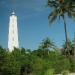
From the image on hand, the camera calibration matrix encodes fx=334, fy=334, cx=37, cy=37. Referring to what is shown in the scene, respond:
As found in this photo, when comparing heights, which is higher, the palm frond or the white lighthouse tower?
the white lighthouse tower

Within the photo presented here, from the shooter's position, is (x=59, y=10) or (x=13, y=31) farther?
(x=13, y=31)

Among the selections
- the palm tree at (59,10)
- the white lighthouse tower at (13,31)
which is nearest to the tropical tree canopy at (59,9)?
the palm tree at (59,10)

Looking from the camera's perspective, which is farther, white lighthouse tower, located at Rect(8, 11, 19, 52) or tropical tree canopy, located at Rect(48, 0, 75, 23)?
white lighthouse tower, located at Rect(8, 11, 19, 52)

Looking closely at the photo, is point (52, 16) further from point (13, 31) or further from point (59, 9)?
point (13, 31)

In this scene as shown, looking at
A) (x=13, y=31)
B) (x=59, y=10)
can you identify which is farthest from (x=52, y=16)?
(x=13, y=31)

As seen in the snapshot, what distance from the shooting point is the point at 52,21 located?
51.0m

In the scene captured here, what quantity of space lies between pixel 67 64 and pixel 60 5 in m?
12.7

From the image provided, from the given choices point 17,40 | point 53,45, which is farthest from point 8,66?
point 17,40

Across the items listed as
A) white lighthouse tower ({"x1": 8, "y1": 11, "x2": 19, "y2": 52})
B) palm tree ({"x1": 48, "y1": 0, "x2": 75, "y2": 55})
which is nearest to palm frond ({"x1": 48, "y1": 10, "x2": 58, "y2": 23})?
palm tree ({"x1": 48, "y1": 0, "x2": 75, "y2": 55})

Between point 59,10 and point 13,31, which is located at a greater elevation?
point 13,31

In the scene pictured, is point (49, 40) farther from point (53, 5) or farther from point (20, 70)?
point (20, 70)

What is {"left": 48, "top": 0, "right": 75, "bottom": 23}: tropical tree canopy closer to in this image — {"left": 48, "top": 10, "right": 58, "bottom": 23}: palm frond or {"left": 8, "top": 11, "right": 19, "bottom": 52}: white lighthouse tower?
{"left": 48, "top": 10, "right": 58, "bottom": 23}: palm frond

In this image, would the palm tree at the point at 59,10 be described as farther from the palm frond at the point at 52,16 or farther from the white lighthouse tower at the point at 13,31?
the white lighthouse tower at the point at 13,31

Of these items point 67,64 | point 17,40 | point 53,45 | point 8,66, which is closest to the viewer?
point 8,66
